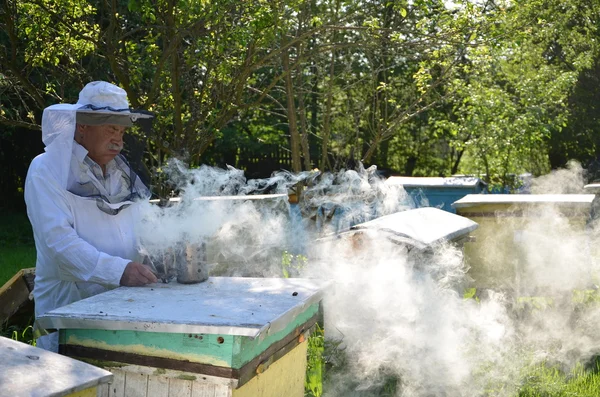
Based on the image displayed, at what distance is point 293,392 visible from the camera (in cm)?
238

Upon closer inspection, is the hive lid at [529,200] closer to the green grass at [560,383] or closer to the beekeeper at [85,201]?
the green grass at [560,383]

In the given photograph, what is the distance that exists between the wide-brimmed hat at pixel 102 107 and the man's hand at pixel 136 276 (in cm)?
60

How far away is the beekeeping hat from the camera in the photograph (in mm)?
2506

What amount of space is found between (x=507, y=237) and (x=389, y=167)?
35.8ft

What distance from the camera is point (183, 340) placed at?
1.88 meters

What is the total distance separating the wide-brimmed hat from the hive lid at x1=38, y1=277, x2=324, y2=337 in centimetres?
70

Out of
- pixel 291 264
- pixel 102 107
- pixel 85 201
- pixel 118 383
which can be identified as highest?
pixel 102 107

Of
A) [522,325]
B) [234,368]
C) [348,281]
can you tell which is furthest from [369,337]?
[234,368]

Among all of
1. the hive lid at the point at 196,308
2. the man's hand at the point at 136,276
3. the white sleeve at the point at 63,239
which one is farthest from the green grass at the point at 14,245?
the hive lid at the point at 196,308

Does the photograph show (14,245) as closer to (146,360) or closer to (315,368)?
(315,368)

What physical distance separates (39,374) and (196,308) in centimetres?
71

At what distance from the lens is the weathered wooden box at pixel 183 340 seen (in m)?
1.86

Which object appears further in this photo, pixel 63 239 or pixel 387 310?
pixel 387 310

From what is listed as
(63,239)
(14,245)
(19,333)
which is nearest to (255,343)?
(63,239)
